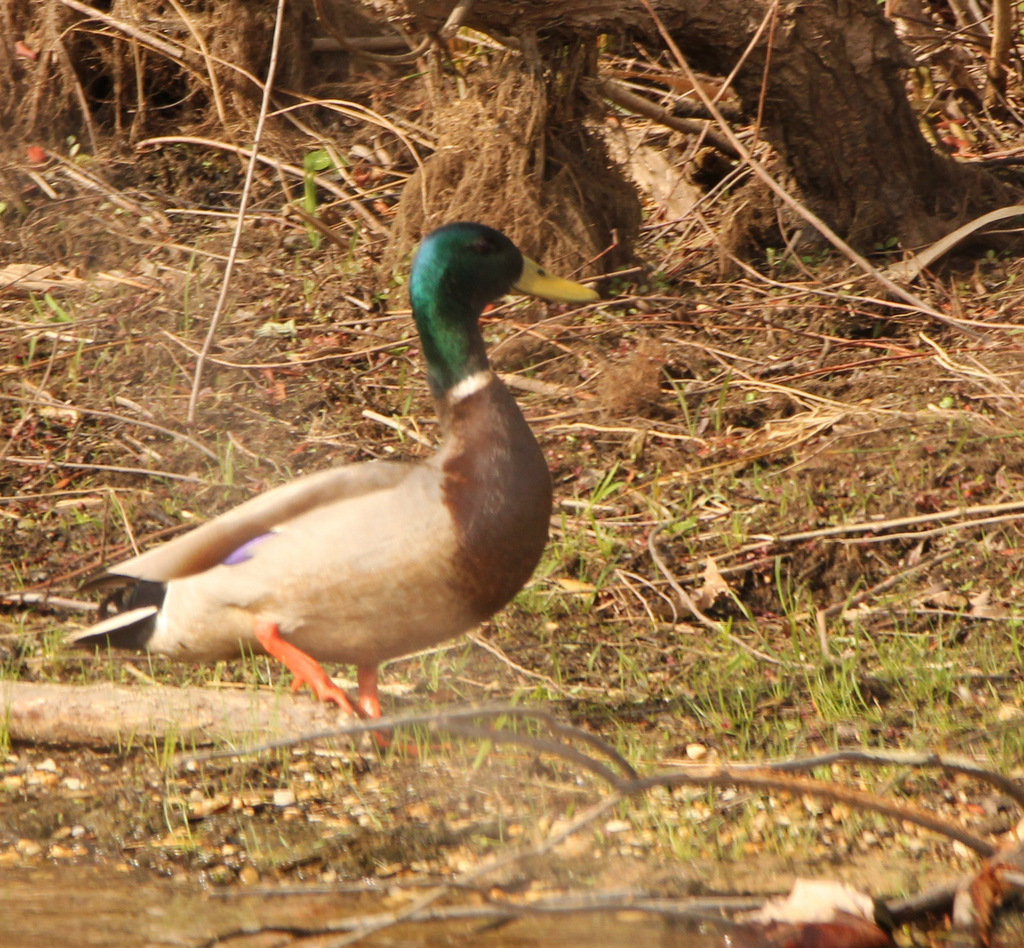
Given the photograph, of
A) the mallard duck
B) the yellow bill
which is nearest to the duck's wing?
the mallard duck

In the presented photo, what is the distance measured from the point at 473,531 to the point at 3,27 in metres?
4.92

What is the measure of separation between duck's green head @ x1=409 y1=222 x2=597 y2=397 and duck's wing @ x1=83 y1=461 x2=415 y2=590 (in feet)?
0.96

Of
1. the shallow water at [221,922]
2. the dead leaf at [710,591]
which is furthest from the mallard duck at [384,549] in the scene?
the dead leaf at [710,591]

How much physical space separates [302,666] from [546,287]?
3.93 feet

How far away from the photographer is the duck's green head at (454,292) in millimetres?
3363

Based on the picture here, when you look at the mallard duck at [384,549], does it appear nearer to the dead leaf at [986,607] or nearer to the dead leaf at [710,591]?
the dead leaf at [710,591]

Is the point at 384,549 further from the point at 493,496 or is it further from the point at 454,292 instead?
the point at 454,292

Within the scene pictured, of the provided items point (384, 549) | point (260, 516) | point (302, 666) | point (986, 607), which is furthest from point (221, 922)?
point (986, 607)

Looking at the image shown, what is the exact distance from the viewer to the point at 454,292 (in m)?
3.42

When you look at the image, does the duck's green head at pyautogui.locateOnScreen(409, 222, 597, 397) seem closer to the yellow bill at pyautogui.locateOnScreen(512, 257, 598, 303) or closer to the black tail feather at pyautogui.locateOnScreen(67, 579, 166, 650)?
the yellow bill at pyautogui.locateOnScreen(512, 257, 598, 303)

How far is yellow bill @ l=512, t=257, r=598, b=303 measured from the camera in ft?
11.9

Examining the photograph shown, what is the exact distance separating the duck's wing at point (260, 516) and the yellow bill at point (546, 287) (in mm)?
659

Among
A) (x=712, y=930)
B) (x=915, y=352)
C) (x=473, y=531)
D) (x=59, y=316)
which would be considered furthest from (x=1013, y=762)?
(x=59, y=316)

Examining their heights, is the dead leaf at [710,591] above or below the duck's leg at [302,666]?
below
